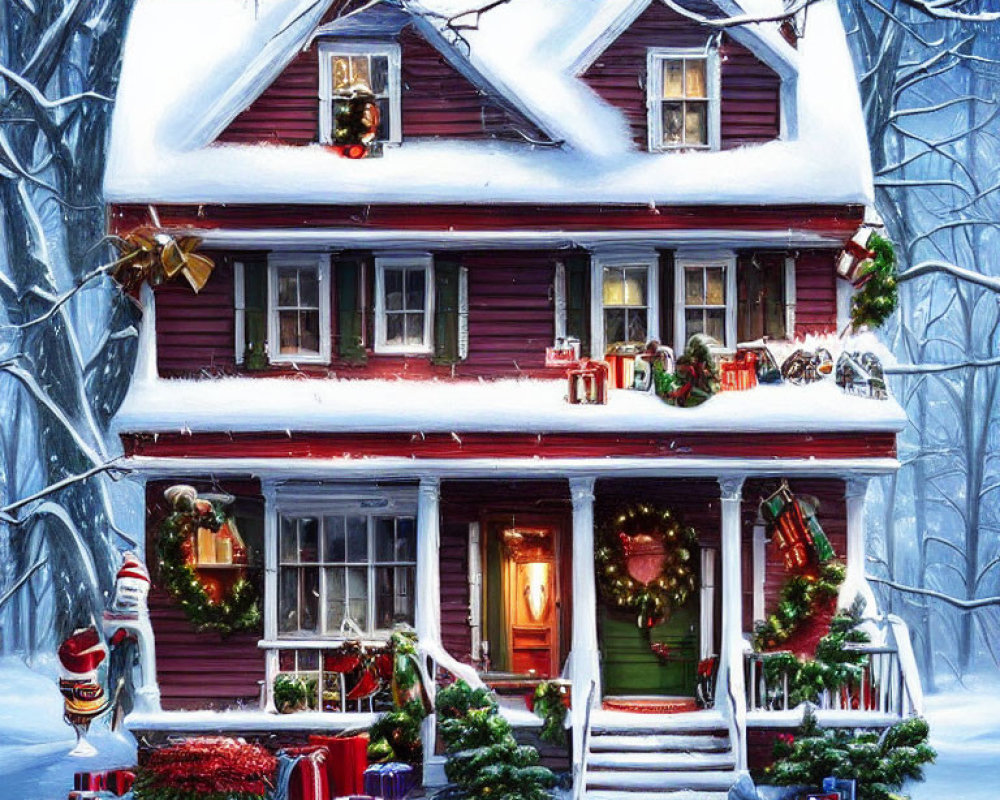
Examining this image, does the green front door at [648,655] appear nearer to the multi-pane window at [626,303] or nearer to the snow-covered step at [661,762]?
the snow-covered step at [661,762]

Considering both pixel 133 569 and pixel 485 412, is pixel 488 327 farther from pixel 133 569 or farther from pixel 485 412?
pixel 133 569

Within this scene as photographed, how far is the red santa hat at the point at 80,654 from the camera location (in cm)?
2250

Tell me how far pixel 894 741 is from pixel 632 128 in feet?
23.9

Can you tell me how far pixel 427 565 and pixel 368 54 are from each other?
5757 millimetres

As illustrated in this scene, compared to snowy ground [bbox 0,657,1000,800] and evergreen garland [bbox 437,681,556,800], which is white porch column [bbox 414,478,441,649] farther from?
snowy ground [bbox 0,657,1000,800]

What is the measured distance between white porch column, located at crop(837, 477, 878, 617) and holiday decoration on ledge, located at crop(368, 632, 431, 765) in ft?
15.5

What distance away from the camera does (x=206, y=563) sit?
22109 mm

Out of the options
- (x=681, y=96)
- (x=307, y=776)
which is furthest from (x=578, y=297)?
(x=307, y=776)

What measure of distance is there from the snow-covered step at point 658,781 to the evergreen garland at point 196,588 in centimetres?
425

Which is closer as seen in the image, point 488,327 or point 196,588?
point 196,588

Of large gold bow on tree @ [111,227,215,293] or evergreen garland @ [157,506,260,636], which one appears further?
evergreen garland @ [157,506,260,636]

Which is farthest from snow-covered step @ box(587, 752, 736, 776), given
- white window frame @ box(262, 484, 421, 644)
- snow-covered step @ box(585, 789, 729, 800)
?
white window frame @ box(262, 484, 421, 644)

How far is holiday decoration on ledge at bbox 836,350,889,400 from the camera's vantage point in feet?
71.4

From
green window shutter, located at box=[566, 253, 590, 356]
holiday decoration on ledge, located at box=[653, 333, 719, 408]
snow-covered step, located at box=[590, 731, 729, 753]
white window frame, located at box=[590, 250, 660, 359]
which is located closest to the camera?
snow-covered step, located at box=[590, 731, 729, 753]
